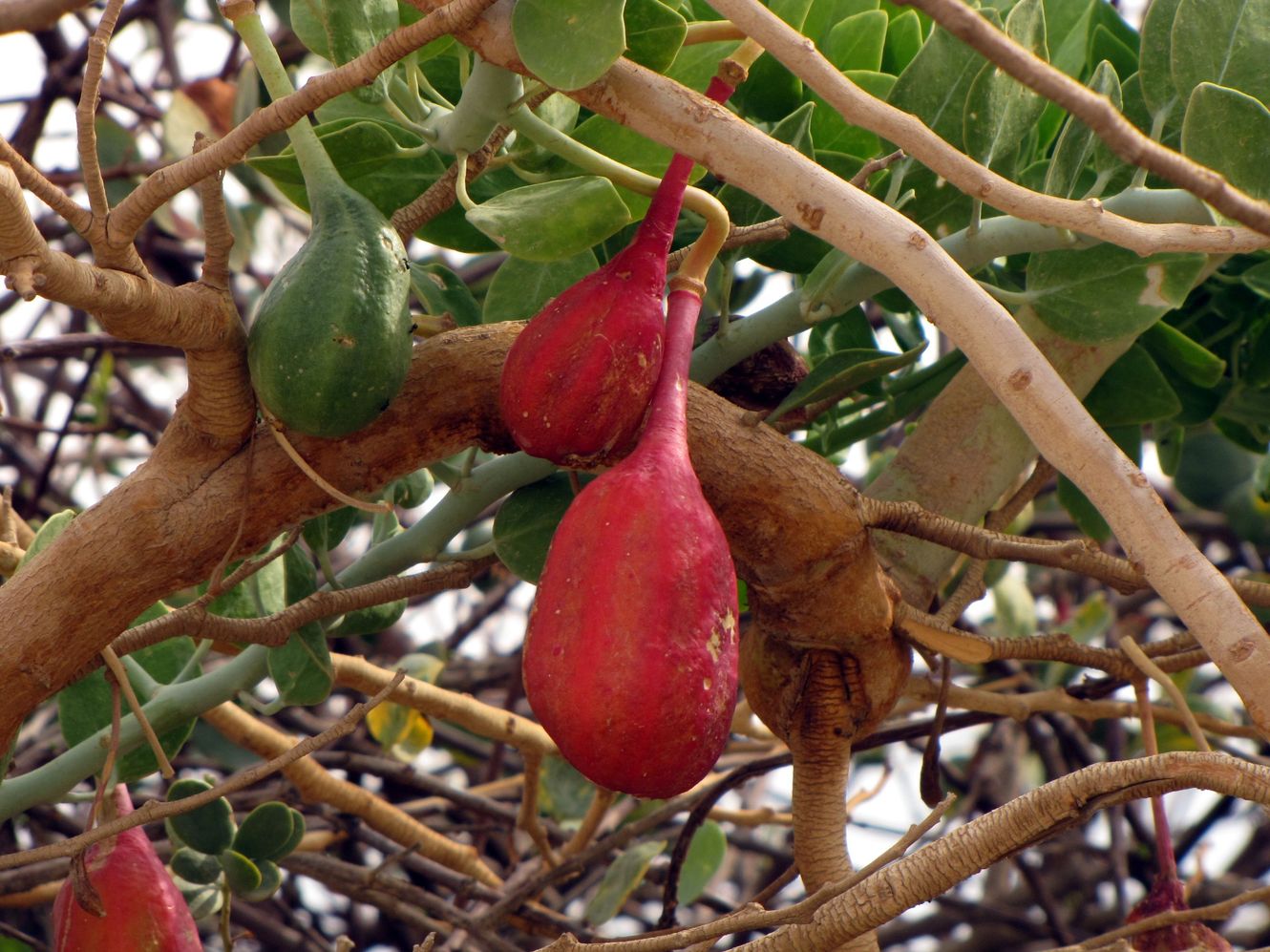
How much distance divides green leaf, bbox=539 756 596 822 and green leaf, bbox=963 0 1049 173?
0.84 meters

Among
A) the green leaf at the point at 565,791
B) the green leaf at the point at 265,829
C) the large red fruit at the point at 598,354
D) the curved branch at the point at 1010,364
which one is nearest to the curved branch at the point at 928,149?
the curved branch at the point at 1010,364

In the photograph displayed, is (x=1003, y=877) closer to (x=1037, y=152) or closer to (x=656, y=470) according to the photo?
(x=1037, y=152)

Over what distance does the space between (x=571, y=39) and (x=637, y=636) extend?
0.26 meters

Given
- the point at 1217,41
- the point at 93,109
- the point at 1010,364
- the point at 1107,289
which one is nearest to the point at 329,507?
the point at 93,109

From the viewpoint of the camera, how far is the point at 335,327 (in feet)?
2.09

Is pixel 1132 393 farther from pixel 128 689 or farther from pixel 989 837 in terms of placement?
pixel 128 689

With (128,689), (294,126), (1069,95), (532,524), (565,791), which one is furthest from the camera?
(565,791)

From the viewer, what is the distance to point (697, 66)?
0.80 metres

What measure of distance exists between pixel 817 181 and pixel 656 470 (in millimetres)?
146

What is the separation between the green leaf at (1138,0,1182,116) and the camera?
33.0 inches

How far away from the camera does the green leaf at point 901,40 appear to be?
98 centimetres

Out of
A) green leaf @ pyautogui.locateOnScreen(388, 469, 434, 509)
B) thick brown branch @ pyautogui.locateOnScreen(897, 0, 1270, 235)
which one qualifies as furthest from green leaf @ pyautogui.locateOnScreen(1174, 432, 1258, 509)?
thick brown branch @ pyautogui.locateOnScreen(897, 0, 1270, 235)

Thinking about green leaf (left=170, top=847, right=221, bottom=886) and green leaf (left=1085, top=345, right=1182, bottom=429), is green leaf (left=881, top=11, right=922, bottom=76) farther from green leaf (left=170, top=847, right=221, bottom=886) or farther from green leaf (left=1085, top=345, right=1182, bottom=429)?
green leaf (left=170, top=847, right=221, bottom=886)

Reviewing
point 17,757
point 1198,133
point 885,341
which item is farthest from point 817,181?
point 885,341
